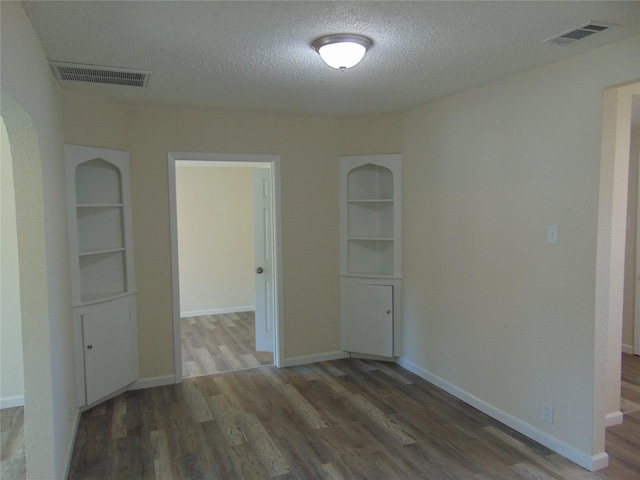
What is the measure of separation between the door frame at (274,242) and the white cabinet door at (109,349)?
1.19 feet

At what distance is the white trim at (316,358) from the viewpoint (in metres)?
4.70

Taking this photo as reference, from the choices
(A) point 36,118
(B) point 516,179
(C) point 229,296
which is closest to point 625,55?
(B) point 516,179

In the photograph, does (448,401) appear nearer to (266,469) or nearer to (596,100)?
(266,469)

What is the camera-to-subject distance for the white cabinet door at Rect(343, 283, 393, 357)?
4.66m

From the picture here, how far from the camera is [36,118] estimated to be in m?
2.28

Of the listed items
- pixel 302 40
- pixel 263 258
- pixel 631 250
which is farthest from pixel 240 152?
pixel 631 250

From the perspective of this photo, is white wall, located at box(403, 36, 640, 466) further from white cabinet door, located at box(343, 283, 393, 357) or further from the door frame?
the door frame

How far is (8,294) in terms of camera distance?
377 centimetres

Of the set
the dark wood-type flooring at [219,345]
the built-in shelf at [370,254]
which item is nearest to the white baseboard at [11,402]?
the dark wood-type flooring at [219,345]

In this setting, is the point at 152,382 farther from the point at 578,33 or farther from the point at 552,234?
the point at 578,33

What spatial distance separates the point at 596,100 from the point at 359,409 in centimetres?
265

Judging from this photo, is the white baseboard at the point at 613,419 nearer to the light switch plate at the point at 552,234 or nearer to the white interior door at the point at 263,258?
the light switch plate at the point at 552,234

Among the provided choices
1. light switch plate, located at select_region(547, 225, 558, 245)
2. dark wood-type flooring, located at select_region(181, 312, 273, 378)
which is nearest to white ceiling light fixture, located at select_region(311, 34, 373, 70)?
light switch plate, located at select_region(547, 225, 558, 245)

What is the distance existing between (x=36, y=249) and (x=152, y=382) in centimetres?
222
